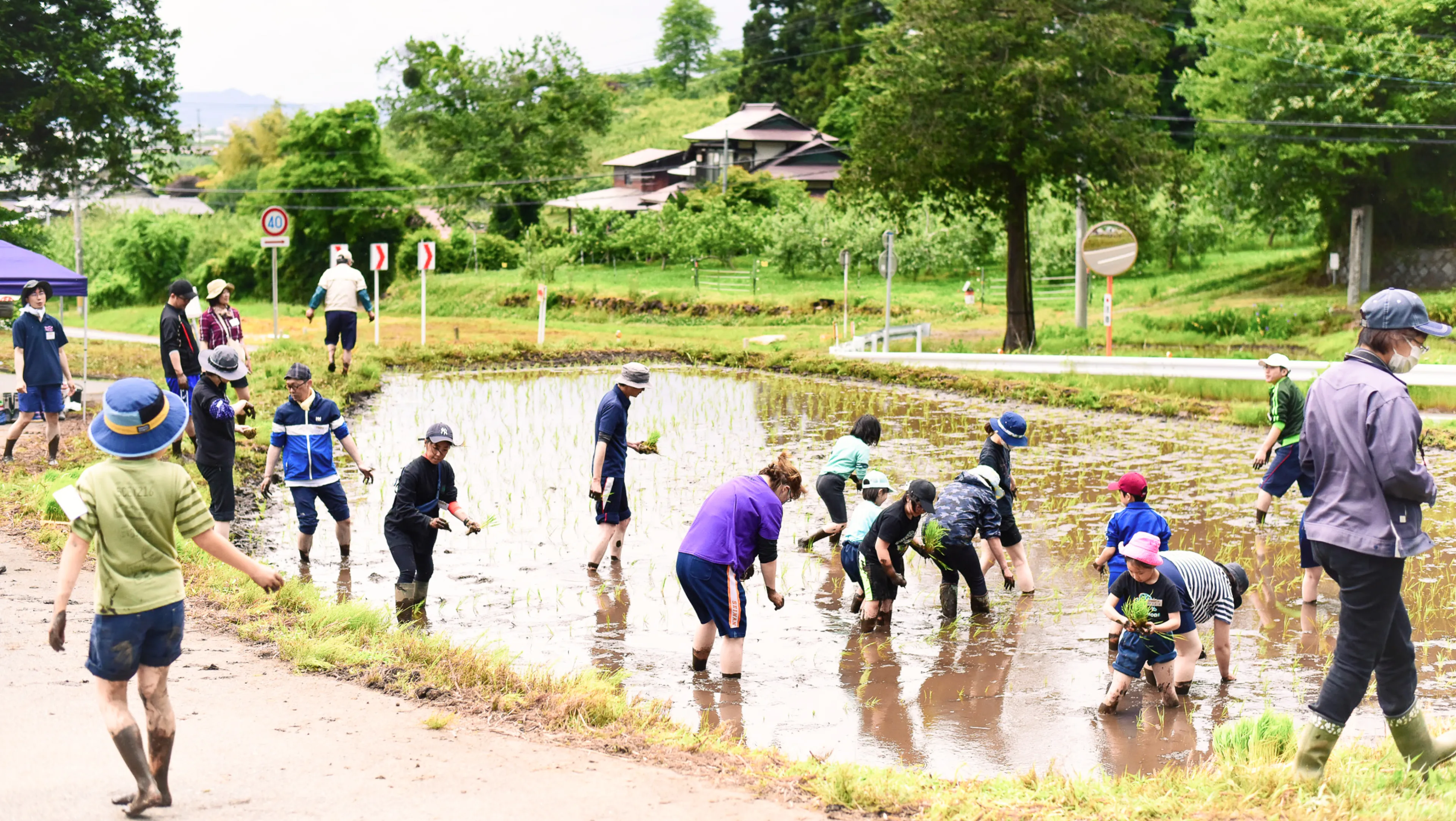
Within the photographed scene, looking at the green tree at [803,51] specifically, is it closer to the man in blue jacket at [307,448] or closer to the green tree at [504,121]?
the green tree at [504,121]

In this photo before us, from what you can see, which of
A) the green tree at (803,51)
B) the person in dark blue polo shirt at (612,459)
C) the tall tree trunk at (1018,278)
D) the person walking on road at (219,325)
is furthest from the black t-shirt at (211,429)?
the green tree at (803,51)

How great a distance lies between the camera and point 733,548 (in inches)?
287

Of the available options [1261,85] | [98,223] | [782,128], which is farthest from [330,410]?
[98,223]

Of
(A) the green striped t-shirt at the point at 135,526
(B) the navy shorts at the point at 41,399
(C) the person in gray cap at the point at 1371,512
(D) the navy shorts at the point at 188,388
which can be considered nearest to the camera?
(A) the green striped t-shirt at the point at 135,526

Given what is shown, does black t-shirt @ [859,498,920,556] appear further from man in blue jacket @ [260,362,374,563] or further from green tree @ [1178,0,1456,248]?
green tree @ [1178,0,1456,248]

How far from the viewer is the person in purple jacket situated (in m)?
7.28

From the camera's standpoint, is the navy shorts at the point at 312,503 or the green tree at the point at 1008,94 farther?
the green tree at the point at 1008,94

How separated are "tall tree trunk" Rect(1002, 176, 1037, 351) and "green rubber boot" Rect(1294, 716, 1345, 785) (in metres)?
21.1

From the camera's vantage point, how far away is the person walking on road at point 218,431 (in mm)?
9539

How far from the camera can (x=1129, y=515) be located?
7754mm

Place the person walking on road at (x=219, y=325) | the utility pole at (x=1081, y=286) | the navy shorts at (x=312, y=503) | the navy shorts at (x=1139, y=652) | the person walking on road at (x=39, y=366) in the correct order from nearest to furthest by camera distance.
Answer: the navy shorts at (x=1139, y=652), the navy shorts at (x=312, y=503), the person walking on road at (x=219, y=325), the person walking on road at (x=39, y=366), the utility pole at (x=1081, y=286)

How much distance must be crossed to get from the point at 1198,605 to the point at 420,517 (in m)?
4.91

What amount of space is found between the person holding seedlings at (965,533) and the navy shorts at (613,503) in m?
2.48

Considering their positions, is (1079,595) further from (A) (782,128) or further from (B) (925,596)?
(A) (782,128)
